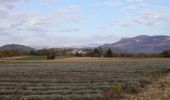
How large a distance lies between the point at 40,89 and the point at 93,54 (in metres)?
116

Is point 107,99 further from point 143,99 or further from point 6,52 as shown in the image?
point 6,52

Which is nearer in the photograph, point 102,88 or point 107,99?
point 107,99

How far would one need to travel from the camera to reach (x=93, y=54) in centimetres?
13888

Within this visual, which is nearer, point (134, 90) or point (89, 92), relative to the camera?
point (89, 92)

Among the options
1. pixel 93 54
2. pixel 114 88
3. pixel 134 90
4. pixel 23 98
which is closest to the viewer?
pixel 23 98

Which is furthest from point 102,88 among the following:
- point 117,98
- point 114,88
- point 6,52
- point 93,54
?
point 6,52

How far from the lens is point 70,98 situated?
1927cm

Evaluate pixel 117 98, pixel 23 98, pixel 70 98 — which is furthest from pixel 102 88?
pixel 23 98

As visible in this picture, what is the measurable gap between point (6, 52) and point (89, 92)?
434 feet

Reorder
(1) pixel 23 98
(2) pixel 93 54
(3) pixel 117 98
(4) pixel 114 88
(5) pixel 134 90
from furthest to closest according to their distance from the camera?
(2) pixel 93 54
(5) pixel 134 90
(4) pixel 114 88
(3) pixel 117 98
(1) pixel 23 98

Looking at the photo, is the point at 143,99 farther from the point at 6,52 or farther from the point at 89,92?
the point at 6,52

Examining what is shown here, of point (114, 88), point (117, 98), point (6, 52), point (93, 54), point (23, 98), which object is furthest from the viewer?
point (6, 52)

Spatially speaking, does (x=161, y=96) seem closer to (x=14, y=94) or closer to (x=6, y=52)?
(x=14, y=94)

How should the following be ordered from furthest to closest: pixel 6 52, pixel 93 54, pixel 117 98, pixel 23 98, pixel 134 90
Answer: pixel 6 52, pixel 93 54, pixel 134 90, pixel 117 98, pixel 23 98
